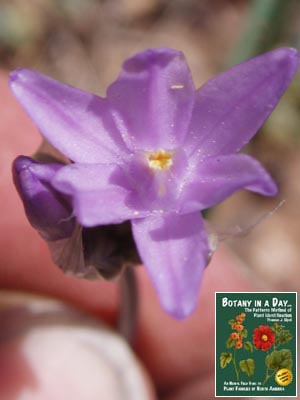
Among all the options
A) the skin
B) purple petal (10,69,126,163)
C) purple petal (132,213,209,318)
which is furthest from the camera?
the skin

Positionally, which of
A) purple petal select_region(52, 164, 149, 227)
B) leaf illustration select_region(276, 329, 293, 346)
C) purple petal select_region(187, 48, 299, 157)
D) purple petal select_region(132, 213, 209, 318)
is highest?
purple petal select_region(187, 48, 299, 157)

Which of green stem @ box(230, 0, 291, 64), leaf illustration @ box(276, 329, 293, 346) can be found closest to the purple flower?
leaf illustration @ box(276, 329, 293, 346)

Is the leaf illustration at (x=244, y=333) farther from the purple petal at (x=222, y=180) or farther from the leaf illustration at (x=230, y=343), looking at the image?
the purple petal at (x=222, y=180)

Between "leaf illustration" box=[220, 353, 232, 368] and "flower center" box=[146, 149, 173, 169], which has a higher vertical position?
"flower center" box=[146, 149, 173, 169]

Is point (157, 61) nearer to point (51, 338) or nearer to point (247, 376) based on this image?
point (247, 376)

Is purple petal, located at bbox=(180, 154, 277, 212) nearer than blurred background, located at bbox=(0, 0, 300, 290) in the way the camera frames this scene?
Yes

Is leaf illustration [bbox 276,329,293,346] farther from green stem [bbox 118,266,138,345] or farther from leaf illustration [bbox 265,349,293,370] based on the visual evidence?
green stem [bbox 118,266,138,345]

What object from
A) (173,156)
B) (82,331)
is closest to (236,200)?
(82,331)
